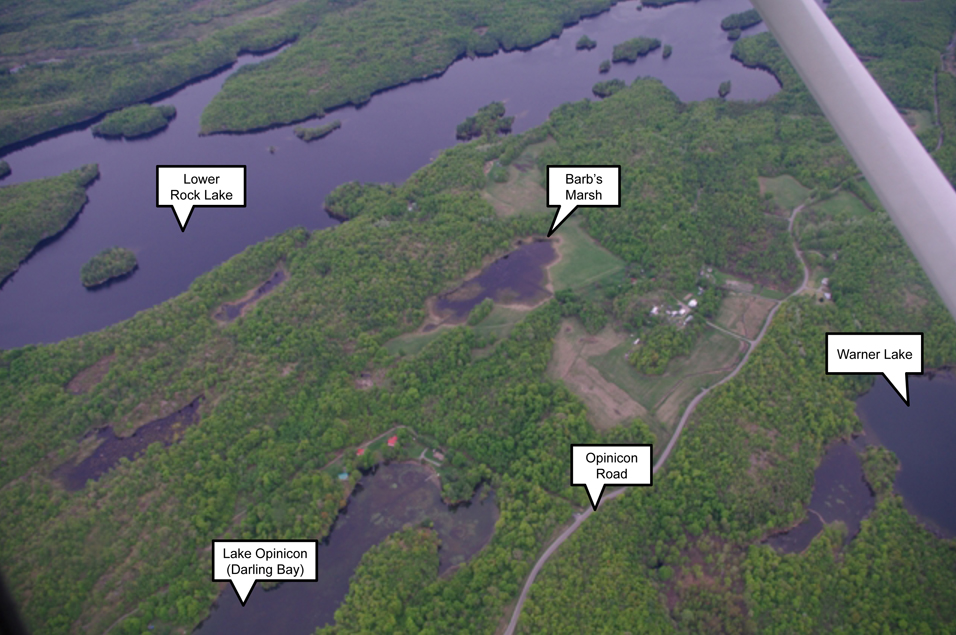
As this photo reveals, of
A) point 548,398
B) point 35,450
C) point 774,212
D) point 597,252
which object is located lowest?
point 35,450

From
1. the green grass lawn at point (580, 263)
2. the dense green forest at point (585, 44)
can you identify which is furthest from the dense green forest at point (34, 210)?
the dense green forest at point (585, 44)

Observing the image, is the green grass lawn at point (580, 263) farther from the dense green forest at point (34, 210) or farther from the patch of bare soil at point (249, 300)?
the dense green forest at point (34, 210)

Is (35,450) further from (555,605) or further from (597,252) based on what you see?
(597,252)

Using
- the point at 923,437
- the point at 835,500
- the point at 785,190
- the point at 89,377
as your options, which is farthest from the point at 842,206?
the point at 89,377

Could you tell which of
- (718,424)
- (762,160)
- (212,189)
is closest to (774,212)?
(762,160)

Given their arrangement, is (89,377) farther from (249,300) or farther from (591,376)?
(591,376)
